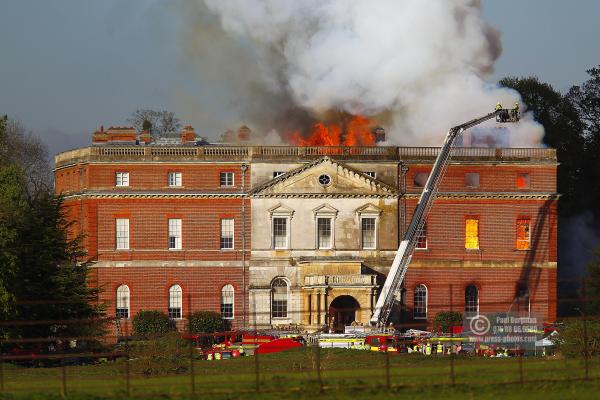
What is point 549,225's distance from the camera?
82750 mm

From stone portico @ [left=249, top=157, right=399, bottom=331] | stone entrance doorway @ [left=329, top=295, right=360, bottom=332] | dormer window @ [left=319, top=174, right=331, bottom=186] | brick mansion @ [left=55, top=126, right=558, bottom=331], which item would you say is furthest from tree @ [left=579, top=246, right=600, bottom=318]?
dormer window @ [left=319, top=174, right=331, bottom=186]

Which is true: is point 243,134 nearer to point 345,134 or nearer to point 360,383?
point 345,134

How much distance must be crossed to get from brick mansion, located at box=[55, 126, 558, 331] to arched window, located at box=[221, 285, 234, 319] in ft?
0.16

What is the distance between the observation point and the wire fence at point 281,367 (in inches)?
1534

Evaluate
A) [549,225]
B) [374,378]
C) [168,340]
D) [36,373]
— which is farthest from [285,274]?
[374,378]

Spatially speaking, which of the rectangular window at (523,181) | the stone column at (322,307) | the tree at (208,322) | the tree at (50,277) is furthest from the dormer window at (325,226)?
the tree at (50,277)

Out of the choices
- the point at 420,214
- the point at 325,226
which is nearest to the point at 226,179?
the point at 325,226

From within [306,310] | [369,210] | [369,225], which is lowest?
[306,310]

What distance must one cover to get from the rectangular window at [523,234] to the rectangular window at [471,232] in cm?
205

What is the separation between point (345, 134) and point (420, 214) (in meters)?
8.52

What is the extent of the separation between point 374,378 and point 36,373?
1185 cm

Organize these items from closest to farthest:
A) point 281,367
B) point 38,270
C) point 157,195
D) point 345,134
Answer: point 281,367
point 38,270
point 157,195
point 345,134

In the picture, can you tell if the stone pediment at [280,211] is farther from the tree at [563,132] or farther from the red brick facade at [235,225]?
the tree at [563,132]

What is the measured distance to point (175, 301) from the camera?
8088cm
